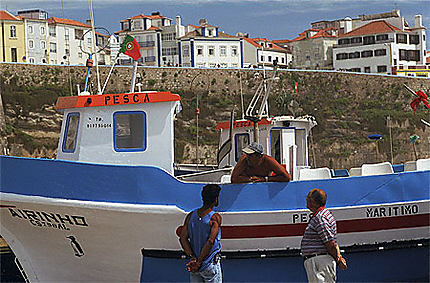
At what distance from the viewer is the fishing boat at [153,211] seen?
8.07 metres

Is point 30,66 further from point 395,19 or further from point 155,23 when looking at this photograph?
point 395,19

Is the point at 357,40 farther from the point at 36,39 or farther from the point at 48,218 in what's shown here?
the point at 48,218

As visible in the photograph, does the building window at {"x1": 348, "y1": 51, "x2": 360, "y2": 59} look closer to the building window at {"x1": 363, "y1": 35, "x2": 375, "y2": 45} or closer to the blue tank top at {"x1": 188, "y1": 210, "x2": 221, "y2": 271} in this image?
the building window at {"x1": 363, "y1": 35, "x2": 375, "y2": 45}

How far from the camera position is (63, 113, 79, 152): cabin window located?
912 centimetres

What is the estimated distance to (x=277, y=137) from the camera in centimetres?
1052

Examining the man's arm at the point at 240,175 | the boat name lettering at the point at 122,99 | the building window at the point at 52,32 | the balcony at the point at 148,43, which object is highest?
the building window at the point at 52,32

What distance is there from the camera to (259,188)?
8273 mm

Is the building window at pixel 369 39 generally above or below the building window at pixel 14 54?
above

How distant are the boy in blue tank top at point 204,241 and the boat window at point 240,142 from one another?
4.93m

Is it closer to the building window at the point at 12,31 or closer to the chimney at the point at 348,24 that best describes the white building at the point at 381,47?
the chimney at the point at 348,24

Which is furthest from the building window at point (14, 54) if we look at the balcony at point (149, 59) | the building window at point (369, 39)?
the building window at point (369, 39)

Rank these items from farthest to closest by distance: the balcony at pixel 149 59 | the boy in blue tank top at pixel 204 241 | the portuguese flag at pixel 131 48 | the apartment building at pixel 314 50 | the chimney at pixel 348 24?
the chimney at pixel 348 24 → the apartment building at pixel 314 50 → the balcony at pixel 149 59 → the portuguese flag at pixel 131 48 → the boy in blue tank top at pixel 204 241

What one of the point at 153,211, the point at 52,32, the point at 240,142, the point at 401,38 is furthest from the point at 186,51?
the point at 153,211

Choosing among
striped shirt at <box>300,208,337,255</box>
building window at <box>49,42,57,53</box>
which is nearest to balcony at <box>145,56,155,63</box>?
building window at <box>49,42,57,53</box>
